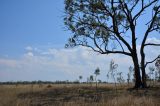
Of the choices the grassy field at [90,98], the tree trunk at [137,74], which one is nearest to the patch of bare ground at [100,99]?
the grassy field at [90,98]

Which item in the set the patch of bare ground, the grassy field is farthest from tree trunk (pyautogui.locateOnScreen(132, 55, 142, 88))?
the patch of bare ground

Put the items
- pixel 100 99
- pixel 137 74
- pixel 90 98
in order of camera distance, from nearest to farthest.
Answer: pixel 100 99
pixel 90 98
pixel 137 74

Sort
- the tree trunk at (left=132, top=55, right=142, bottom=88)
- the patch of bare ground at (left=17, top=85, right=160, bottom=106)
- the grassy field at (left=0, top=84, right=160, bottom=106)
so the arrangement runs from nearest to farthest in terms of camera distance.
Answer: the patch of bare ground at (left=17, top=85, right=160, bottom=106), the grassy field at (left=0, top=84, right=160, bottom=106), the tree trunk at (left=132, top=55, right=142, bottom=88)

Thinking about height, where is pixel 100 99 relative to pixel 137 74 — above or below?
below

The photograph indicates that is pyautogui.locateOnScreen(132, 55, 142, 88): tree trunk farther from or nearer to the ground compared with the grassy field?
farther from the ground

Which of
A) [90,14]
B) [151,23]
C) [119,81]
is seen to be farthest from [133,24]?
[119,81]

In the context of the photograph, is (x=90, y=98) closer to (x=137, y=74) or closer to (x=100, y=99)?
(x=100, y=99)

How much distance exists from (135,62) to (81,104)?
17772mm

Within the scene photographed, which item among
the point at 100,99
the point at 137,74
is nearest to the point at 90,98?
the point at 100,99

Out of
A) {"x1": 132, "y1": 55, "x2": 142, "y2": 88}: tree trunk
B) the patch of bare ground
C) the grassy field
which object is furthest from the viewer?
{"x1": 132, "y1": 55, "x2": 142, "y2": 88}: tree trunk

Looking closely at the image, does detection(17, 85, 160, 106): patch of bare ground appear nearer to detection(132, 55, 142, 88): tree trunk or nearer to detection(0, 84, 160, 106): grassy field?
detection(0, 84, 160, 106): grassy field

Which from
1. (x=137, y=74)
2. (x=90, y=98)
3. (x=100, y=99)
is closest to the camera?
(x=100, y=99)

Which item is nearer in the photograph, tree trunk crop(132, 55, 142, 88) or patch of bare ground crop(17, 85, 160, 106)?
patch of bare ground crop(17, 85, 160, 106)

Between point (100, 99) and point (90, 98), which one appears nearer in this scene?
point (100, 99)
